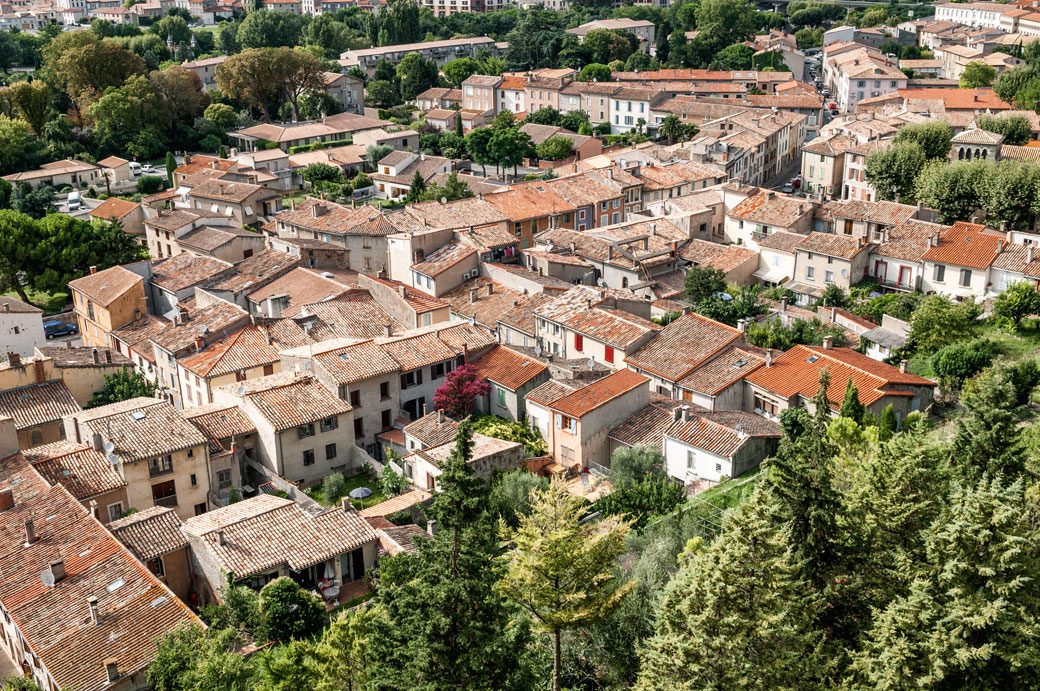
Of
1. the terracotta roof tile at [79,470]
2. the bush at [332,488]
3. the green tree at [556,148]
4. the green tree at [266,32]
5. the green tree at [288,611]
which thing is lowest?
the bush at [332,488]

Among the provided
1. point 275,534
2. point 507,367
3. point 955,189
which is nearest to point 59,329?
point 507,367

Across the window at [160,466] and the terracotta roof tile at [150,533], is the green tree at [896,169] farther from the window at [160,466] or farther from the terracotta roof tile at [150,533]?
the terracotta roof tile at [150,533]

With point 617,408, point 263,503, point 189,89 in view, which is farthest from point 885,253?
point 189,89

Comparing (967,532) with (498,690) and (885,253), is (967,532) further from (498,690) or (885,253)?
(885,253)

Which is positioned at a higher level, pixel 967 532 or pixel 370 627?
pixel 967 532

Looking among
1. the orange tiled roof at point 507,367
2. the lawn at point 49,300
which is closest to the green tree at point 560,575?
the orange tiled roof at point 507,367

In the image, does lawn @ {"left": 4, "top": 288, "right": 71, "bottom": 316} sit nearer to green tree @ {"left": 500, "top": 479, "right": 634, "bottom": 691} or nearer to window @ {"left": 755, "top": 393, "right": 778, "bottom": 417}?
window @ {"left": 755, "top": 393, "right": 778, "bottom": 417}
